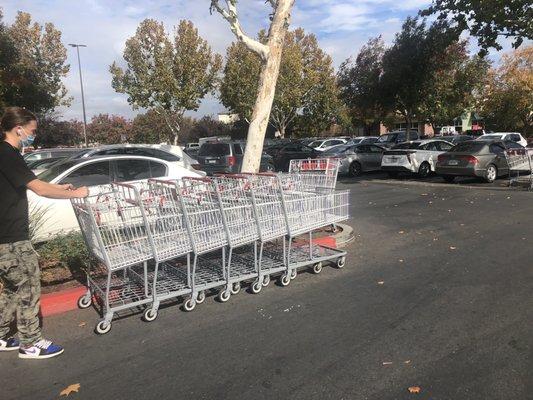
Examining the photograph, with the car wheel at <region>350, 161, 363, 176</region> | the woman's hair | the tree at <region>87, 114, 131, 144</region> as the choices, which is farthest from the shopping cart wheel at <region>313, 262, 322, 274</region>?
the tree at <region>87, 114, 131, 144</region>

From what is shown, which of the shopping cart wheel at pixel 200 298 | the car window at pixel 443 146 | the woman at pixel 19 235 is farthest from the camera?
the car window at pixel 443 146

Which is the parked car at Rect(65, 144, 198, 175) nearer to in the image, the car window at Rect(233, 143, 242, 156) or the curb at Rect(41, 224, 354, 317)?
the car window at Rect(233, 143, 242, 156)

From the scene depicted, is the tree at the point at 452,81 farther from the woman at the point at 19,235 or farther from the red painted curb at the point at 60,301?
the woman at the point at 19,235

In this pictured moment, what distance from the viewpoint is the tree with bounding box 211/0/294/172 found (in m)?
8.20

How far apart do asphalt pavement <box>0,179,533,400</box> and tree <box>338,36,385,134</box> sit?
720 inches

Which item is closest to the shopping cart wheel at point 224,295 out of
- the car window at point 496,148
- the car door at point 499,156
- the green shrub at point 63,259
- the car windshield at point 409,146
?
the green shrub at point 63,259

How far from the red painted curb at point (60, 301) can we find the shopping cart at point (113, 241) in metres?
0.10

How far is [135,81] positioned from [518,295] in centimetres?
3127

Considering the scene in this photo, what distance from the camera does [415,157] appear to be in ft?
62.5

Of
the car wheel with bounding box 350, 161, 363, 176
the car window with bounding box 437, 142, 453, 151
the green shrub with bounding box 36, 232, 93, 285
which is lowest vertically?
the car wheel with bounding box 350, 161, 363, 176

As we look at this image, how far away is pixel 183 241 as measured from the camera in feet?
17.3

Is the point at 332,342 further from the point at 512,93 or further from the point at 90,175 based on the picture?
the point at 512,93

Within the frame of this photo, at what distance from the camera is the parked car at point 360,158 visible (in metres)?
21.7

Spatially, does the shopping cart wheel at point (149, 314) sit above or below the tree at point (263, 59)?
below
